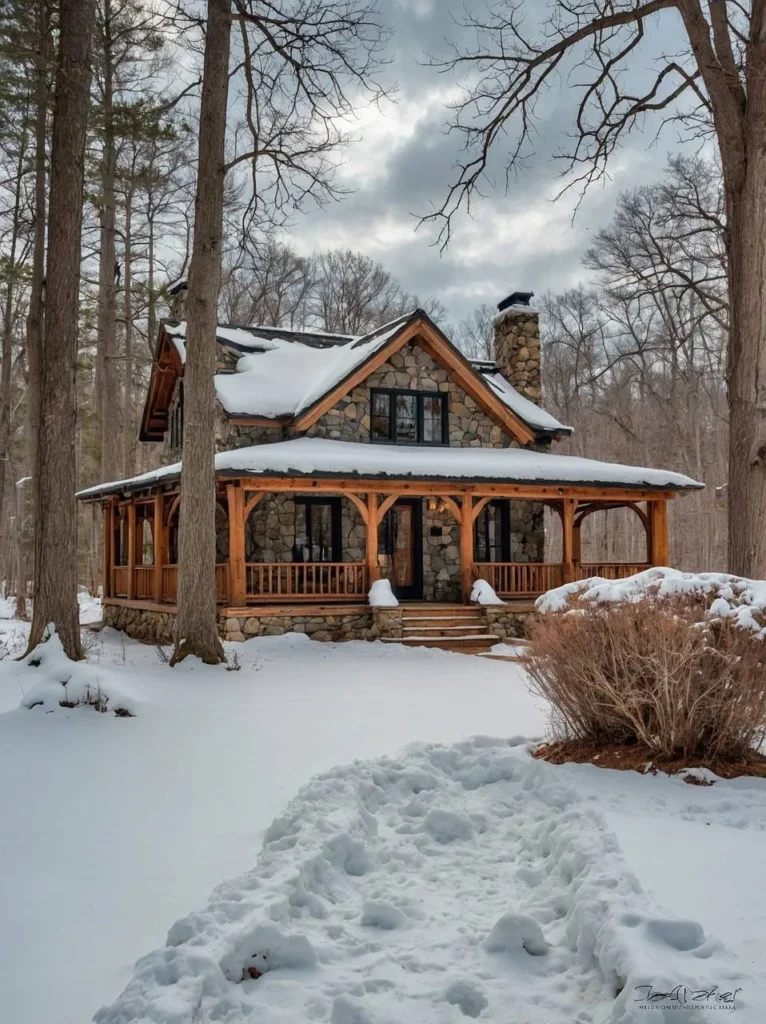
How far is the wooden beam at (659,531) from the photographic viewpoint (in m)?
15.7

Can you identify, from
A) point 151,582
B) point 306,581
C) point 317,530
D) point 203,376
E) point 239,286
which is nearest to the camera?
point 203,376

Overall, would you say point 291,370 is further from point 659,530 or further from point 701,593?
point 701,593

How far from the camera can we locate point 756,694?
488cm

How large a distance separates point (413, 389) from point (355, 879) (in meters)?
13.3

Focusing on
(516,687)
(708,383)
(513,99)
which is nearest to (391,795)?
(516,687)

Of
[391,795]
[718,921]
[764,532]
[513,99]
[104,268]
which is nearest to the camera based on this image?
[718,921]

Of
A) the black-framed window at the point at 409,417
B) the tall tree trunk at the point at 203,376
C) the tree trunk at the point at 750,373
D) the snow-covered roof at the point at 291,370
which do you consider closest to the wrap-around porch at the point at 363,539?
the black-framed window at the point at 409,417

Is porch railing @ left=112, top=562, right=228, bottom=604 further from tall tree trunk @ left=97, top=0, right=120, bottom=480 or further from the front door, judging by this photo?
the front door

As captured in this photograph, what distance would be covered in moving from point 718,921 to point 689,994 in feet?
2.20

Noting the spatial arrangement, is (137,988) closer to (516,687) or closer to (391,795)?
(391,795)

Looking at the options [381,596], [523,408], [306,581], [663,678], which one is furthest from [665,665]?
[523,408]

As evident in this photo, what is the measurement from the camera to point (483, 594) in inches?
544

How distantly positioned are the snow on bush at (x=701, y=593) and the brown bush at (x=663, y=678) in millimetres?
64

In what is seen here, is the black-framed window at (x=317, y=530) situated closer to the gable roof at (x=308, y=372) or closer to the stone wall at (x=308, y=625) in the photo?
the gable roof at (x=308, y=372)
